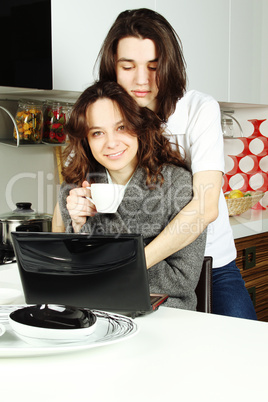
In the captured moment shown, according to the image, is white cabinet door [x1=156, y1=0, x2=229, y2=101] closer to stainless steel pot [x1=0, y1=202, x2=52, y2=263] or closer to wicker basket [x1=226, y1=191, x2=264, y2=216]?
wicker basket [x1=226, y1=191, x2=264, y2=216]

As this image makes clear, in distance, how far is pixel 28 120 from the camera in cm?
208

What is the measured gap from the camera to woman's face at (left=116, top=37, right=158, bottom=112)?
4.68ft

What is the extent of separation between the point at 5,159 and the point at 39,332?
154cm

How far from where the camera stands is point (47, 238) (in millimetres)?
914

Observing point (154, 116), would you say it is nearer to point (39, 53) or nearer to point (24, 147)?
point (39, 53)

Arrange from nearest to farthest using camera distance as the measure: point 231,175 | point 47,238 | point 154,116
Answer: point 47,238, point 154,116, point 231,175

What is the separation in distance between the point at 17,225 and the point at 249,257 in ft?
4.16

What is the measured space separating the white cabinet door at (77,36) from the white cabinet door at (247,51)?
86 cm

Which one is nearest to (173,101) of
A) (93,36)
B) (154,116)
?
(154,116)

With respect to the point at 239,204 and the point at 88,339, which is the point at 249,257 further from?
the point at 88,339

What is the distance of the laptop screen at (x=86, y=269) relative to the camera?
881 mm

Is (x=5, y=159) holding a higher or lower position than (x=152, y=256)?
higher

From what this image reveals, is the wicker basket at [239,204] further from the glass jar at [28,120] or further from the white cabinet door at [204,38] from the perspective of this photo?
the glass jar at [28,120]

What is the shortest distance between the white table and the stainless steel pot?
99 centimetres
